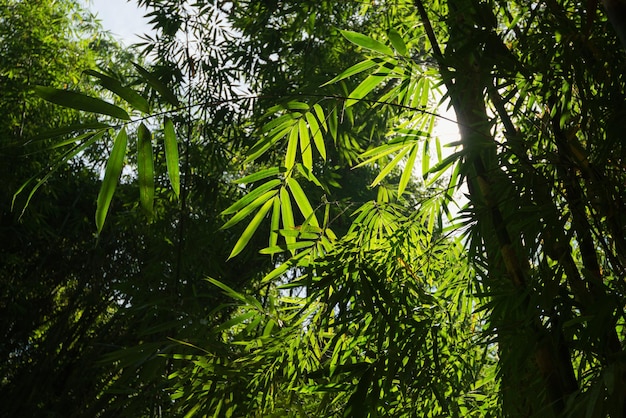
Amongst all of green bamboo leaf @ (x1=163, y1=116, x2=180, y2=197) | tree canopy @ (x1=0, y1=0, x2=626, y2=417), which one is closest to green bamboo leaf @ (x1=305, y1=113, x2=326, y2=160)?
tree canopy @ (x1=0, y1=0, x2=626, y2=417)

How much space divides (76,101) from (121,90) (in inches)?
2.9

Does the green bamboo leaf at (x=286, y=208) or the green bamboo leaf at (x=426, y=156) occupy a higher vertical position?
the green bamboo leaf at (x=426, y=156)

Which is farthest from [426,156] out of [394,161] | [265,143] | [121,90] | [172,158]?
[121,90]

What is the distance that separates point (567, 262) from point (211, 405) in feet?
2.84

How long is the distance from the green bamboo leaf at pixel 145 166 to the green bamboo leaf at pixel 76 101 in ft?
0.16

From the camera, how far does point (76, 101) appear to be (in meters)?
0.98

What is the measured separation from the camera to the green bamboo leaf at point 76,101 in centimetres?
95

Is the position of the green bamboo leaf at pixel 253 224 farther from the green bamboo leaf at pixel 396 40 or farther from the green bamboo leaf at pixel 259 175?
the green bamboo leaf at pixel 396 40

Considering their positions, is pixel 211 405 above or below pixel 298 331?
below

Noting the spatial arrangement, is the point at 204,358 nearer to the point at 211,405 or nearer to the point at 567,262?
the point at 211,405

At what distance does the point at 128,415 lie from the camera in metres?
1.81

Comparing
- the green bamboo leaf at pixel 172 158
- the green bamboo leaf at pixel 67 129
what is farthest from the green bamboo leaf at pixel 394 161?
the green bamboo leaf at pixel 67 129

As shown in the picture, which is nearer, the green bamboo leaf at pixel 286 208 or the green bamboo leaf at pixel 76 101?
the green bamboo leaf at pixel 76 101

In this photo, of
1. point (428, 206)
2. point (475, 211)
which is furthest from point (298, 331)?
point (475, 211)
